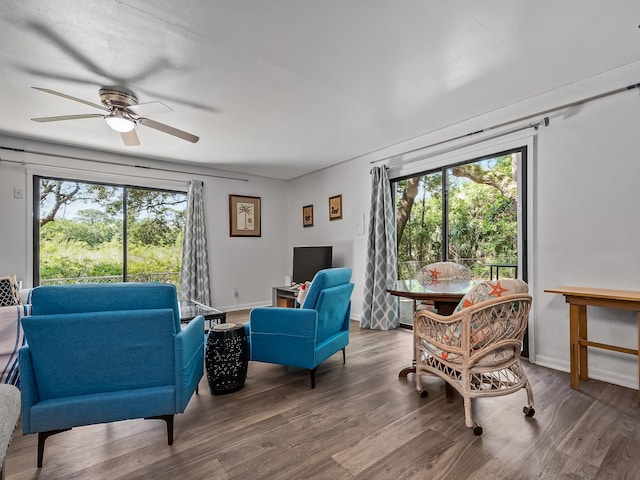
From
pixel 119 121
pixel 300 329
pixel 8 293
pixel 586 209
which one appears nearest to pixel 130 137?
pixel 119 121

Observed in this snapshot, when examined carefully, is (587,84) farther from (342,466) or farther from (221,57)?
(342,466)

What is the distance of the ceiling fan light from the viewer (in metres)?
2.74

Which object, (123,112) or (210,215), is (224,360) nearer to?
(123,112)

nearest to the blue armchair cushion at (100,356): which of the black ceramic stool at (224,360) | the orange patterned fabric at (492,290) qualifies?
the black ceramic stool at (224,360)

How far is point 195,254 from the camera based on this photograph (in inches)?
197

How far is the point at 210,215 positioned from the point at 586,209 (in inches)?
192

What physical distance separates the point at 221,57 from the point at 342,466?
104 inches

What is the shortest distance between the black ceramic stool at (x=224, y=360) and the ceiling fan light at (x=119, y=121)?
1.96 m

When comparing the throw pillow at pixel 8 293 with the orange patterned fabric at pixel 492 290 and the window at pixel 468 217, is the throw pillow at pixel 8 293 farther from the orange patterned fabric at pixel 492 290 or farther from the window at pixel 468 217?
the window at pixel 468 217

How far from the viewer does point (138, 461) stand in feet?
5.31

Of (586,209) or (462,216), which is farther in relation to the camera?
(462,216)

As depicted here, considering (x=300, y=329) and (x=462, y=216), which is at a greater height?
(x=462, y=216)

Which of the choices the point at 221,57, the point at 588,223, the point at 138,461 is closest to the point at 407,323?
the point at 588,223

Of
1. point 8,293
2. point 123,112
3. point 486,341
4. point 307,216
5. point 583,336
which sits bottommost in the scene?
point 583,336
